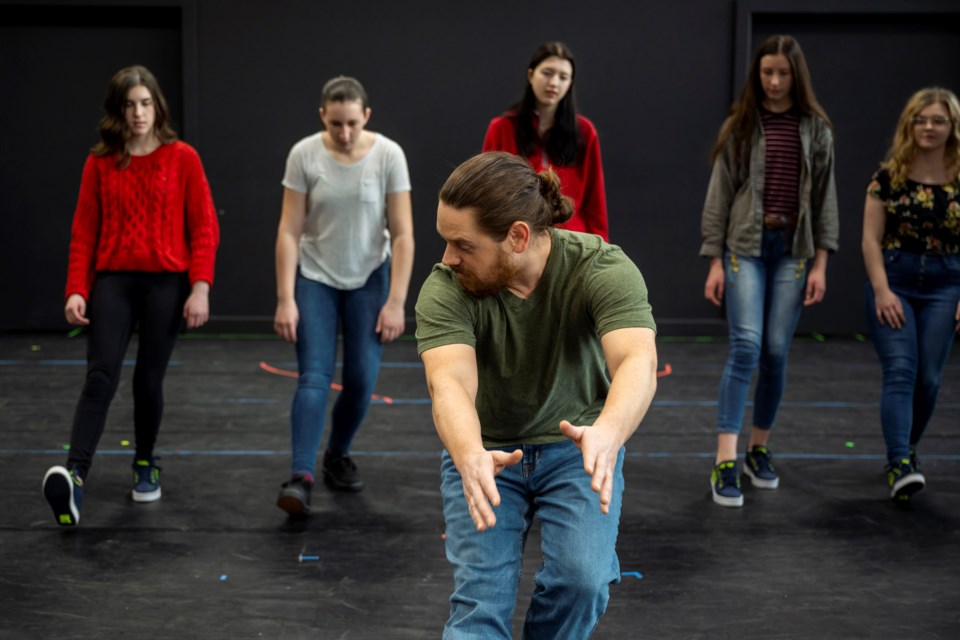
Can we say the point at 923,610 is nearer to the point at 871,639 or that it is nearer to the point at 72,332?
the point at 871,639

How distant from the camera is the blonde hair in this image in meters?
4.00

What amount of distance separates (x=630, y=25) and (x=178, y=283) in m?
4.45

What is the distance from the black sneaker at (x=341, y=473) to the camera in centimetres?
427

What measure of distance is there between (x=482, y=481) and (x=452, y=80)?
233 inches

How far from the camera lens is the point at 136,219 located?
3.92m

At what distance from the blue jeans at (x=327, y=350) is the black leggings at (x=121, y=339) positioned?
1.48 feet

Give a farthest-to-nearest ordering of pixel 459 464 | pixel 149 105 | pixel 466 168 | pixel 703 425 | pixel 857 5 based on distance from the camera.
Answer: pixel 857 5
pixel 703 425
pixel 149 105
pixel 466 168
pixel 459 464

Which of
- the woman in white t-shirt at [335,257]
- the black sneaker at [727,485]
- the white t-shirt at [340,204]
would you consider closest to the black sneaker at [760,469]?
the black sneaker at [727,485]

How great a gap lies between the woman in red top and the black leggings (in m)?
1.25

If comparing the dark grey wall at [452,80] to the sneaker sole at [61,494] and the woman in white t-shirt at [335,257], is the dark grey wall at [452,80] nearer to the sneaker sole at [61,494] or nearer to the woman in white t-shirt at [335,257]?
the woman in white t-shirt at [335,257]

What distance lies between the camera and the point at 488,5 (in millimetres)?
7527

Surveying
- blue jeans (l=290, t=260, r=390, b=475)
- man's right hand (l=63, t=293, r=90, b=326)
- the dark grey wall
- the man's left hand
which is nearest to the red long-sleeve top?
blue jeans (l=290, t=260, r=390, b=475)

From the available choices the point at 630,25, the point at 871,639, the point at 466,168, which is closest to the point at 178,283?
the point at 466,168

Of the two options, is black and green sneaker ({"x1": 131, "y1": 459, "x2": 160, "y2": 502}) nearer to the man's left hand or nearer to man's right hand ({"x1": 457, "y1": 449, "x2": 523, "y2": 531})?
man's right hand ({"x1": 457, "y1": 449, "x2": 523, "y2": 531})
